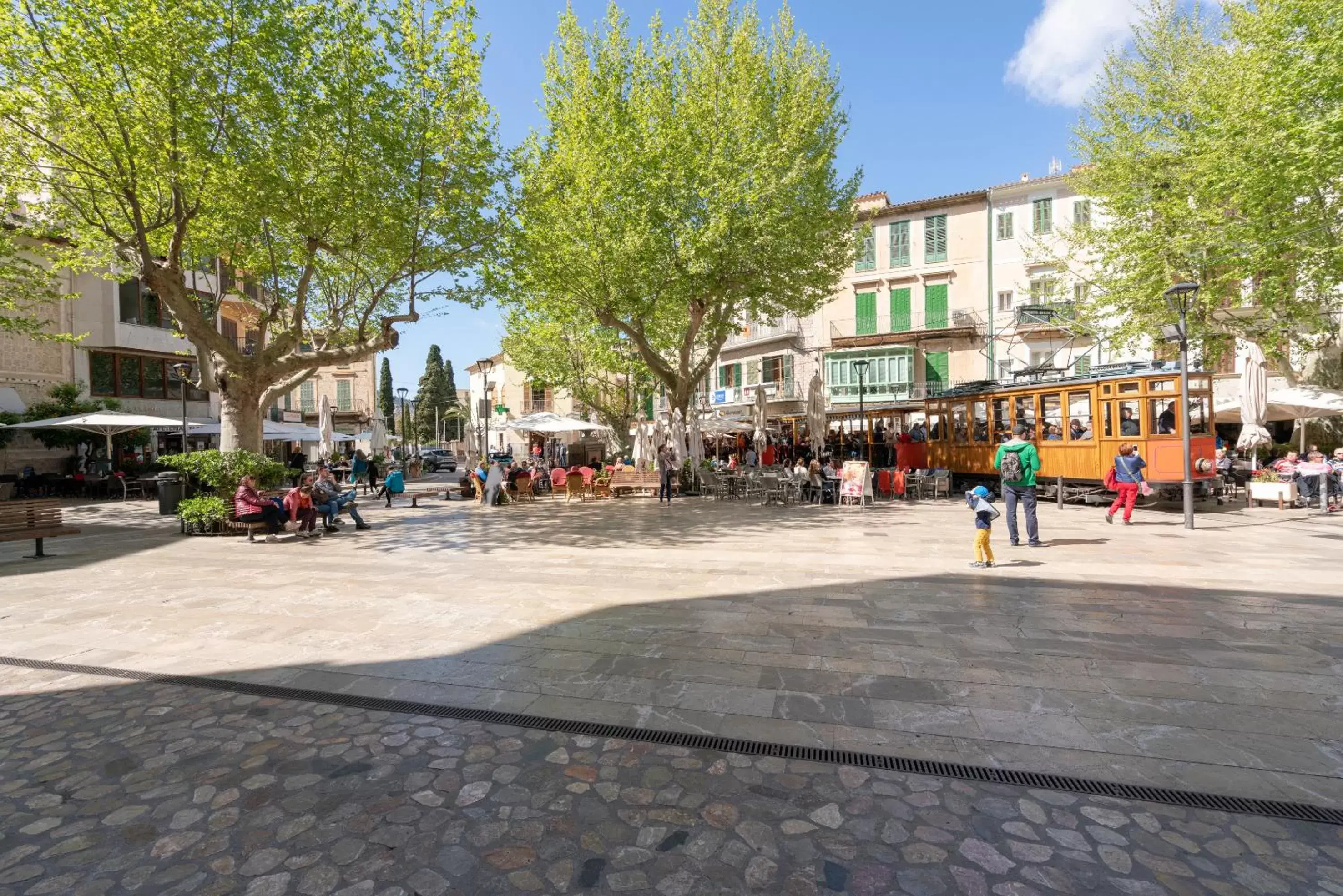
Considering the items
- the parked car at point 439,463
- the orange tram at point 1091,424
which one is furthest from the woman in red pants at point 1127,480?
the parked car at point 439,463

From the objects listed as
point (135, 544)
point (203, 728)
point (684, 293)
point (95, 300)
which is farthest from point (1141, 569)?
point (95, 300)

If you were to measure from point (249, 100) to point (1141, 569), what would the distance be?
47.3 feet

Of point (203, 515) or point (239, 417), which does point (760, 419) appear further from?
point (203, 515)

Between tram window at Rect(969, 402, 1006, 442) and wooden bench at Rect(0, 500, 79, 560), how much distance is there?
60.0ft

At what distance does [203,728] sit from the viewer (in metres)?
3.54

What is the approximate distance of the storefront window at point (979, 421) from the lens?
16.2 meters

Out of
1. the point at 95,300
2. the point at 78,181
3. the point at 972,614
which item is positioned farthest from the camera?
the point at 95,300

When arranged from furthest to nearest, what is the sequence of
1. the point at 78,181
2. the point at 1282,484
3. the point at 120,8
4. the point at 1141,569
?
the point at 1282,484, the point at 78,181, the point at 120,8, the point at 1141,569

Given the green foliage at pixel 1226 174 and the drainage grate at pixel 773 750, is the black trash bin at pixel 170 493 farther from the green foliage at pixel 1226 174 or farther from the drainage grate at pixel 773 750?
the green foliage at pixel 1226 174

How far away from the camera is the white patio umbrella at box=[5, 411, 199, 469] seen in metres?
16.9

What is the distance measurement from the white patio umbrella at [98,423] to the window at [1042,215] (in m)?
33.2

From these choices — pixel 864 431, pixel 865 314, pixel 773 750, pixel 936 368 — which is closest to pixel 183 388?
pixel 864 431

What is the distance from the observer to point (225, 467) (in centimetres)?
1164

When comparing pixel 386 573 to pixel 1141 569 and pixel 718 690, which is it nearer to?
pixel 718 690
